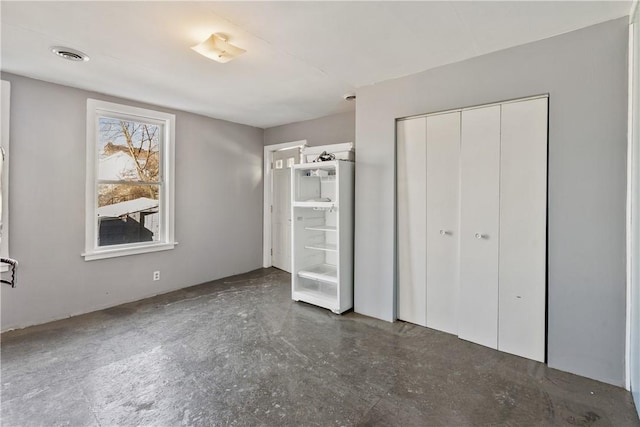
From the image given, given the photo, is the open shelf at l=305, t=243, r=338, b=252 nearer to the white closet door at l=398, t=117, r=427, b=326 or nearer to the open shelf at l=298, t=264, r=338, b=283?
the open shelf at l=298, t=264, r=338, b=283

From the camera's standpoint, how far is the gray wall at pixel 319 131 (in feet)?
14.0

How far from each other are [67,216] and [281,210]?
285 cm

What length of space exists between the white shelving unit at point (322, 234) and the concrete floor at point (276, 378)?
41 centimetres

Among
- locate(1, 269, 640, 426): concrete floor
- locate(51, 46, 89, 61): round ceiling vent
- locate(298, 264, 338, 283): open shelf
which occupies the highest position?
locate(51, 46, 89, 61): round ceiling vent

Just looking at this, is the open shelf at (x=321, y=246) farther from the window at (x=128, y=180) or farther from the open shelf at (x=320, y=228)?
the window at (x=128, y=180)

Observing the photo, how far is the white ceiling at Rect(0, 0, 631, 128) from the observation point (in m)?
1.89

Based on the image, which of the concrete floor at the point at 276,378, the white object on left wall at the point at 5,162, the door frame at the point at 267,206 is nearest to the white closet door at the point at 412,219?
the concrete floor at the point at 276,378

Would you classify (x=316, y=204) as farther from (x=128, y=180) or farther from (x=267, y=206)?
(x=128, y=180)

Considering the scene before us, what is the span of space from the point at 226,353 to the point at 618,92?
11.1 ft

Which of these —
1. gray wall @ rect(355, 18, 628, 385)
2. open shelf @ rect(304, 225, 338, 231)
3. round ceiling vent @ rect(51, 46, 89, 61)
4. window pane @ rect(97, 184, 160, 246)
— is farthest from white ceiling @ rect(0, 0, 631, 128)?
open shelf @ rect(304, 225, 338, 231)

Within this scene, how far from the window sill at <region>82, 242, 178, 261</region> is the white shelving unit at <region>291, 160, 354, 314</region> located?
174 cm

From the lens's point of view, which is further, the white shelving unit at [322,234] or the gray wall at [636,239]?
the white shelving unit at [322,234]

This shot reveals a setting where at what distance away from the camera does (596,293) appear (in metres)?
2.09

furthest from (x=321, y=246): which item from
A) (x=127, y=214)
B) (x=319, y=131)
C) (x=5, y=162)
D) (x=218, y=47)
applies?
(x=5, y=162)
